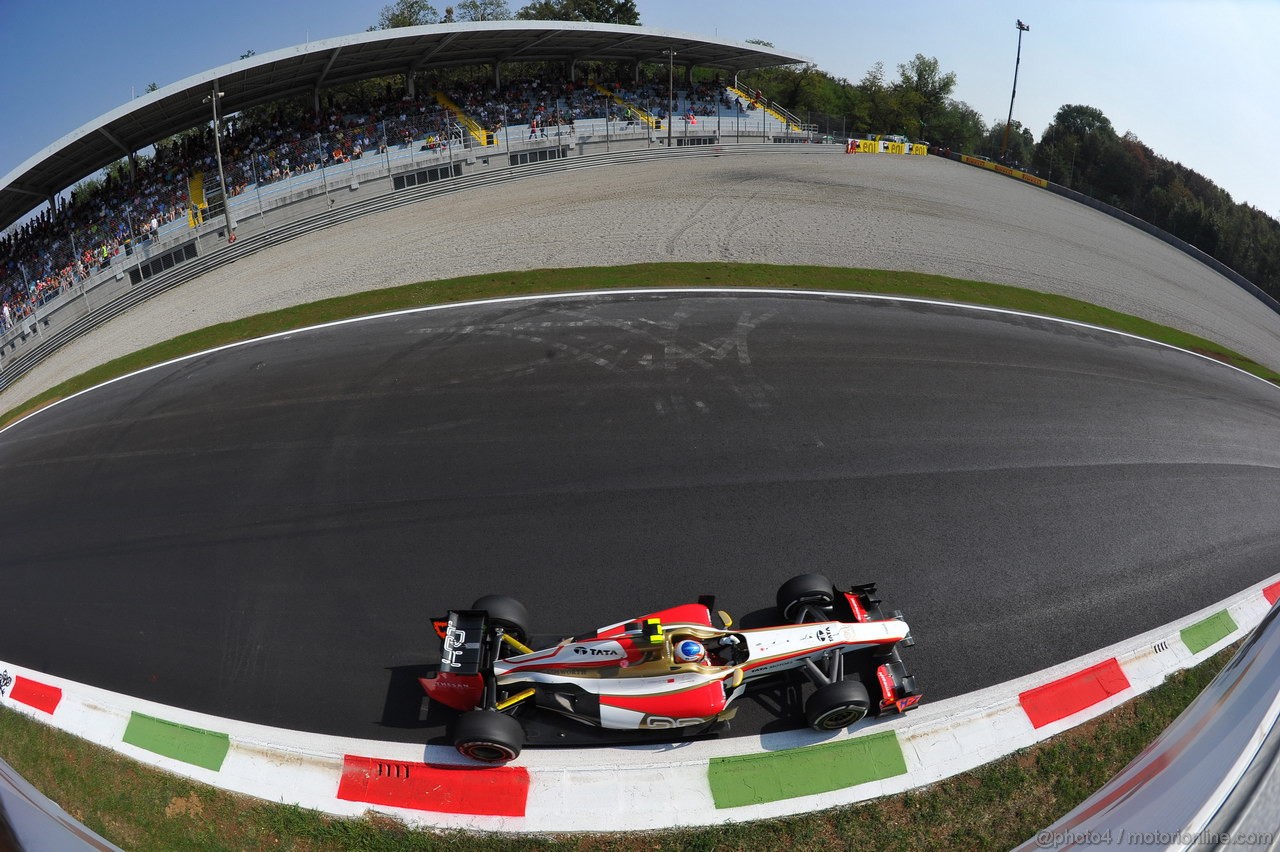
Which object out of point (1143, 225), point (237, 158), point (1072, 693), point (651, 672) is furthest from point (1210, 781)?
point (1143, 225)

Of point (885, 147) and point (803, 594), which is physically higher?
point (885, 147)

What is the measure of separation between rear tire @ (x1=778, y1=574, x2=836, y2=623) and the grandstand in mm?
26201

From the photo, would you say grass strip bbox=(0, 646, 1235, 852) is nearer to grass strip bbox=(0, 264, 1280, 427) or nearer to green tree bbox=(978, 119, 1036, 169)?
grass strip bbox=(0, 264, 1280, 427)

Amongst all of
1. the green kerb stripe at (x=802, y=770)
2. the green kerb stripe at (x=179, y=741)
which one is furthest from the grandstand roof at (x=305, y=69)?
the green kerb stripe at (x=802, y=770)

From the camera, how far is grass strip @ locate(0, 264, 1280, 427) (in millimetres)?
17500

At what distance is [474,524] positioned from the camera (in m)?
9.63

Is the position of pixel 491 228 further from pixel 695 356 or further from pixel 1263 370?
pixel 1263 370

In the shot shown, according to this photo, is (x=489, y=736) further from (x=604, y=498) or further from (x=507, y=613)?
(x=604, y=498)

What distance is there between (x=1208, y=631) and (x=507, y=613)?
879 centimetres

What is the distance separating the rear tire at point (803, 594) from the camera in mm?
7719

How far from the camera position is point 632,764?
22.5ft

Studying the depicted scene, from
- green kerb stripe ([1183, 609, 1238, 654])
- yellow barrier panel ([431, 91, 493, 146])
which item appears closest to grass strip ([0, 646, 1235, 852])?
green kerb stripe ([1183, 609, 1238, 654])

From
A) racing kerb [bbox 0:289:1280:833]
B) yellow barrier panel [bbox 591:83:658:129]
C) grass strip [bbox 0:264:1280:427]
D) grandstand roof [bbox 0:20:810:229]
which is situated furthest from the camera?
yellow barrier panel [bbox 591:83:658:129]

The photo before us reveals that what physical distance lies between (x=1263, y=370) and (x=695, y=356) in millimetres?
16991
